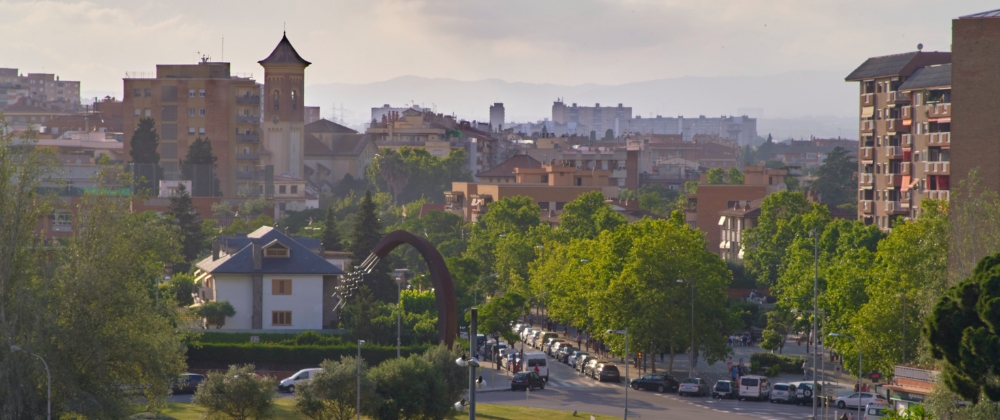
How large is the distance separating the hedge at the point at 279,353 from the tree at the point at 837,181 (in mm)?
103217

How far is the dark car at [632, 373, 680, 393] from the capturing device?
59.8 meters

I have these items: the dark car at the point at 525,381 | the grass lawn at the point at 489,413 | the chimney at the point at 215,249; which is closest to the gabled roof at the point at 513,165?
the chimney at the point at 215,249

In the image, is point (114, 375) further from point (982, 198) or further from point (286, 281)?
point (982, 198)

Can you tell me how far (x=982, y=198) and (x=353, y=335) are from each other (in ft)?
95.3

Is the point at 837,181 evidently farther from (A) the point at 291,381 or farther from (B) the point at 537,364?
(A) the point at 291,381

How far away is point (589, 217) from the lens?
99625 mm

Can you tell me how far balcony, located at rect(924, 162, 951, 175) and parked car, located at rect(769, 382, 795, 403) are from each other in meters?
27.8

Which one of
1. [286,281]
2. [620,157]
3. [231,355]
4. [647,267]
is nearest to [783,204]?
[647,267]

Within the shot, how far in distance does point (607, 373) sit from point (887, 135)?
3767 centimetres

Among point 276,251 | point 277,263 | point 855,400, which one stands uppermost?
point 276,251

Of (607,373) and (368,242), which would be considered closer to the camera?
(607,373)

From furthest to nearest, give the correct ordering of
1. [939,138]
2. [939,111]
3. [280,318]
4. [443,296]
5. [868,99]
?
1. [868,99]
2. [939,111]
3. [939,138]
4. [280,318]
5. [443,296]

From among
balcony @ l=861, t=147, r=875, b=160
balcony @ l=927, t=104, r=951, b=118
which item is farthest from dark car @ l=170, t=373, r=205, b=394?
balcony @ l=861, t=147, r=875, b=160

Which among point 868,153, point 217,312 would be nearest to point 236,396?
point 217,312
